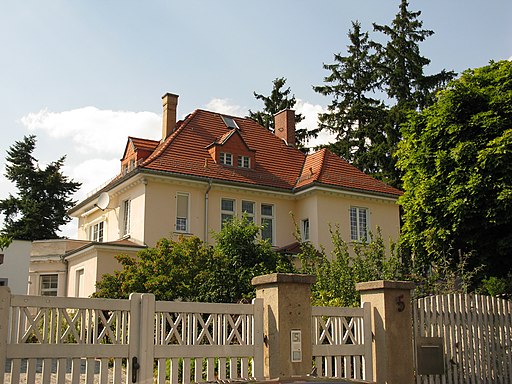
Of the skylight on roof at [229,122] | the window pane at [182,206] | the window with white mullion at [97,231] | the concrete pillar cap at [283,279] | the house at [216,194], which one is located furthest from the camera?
the skylight on roof at [229,122]

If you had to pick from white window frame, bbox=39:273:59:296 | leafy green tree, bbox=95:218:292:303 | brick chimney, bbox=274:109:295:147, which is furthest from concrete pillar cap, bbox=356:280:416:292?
brick chimney, bbox=274:109:295:147

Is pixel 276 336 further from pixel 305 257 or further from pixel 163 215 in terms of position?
pixel 163 215

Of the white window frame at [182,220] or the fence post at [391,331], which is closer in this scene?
the fence post at [391,331]

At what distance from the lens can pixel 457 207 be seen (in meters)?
17.4

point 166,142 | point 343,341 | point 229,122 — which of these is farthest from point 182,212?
point 343,341

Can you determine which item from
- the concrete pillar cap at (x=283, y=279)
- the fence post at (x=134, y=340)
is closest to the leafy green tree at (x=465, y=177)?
the concrete pillar cap at (x=283, y=279)

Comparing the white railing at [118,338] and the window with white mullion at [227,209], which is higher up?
the window with white mullion at [227,209]

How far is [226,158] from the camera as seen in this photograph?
3133cm

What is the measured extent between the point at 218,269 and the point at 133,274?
124 inches

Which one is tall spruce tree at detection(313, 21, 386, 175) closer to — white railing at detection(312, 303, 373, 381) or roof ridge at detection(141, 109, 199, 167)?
roof ridge at detection(141, 109, 199, 167)

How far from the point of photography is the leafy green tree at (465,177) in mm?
17156

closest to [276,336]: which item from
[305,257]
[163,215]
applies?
[305,257]

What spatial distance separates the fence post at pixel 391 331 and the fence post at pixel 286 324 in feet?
4.73

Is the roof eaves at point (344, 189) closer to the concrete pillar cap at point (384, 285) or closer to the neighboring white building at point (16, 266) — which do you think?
the neighboring white building at point (16, 266)
